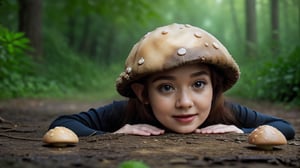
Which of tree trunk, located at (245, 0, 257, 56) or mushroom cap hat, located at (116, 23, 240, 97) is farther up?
tree trunk, located at (245, 0, 257, 56)

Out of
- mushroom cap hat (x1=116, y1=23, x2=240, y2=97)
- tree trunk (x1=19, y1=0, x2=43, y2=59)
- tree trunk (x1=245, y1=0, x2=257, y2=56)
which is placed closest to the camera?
mushroom cap hat (x1=116, y1=23, x2=240, y2=97)

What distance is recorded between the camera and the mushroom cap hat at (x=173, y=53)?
3211 mm

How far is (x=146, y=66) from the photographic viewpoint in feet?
10.7

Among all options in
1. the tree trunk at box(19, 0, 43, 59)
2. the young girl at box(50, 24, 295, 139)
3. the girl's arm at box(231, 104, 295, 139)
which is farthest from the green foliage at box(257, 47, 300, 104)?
the tree trunk at box(19, 0, 43, 59)

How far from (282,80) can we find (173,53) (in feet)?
18.5

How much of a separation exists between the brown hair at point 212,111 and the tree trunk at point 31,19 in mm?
8926

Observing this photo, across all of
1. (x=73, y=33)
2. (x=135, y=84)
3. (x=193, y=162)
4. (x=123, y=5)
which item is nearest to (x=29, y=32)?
(x=123, y=5)

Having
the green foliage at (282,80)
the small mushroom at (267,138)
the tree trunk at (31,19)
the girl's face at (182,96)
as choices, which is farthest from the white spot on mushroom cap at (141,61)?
the tree trunk at (31,19)

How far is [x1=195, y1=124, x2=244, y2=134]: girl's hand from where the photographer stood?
141 inches

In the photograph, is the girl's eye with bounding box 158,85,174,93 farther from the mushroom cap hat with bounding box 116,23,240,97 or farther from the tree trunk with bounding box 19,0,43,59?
the tree trunk with bounding box 19,0,43,59

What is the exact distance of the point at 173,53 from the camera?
3.22 meters

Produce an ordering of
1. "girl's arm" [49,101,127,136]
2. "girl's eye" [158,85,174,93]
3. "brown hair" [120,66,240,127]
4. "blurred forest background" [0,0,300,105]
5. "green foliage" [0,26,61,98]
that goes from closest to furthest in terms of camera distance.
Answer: "girl's eye" [158,85,174,93]
"brown hair" [120,66,240,127]
"girl's arm" [49,101,127,136]
"green foliage" [0,26,61,98]
"blurred forest background" [0,0,300,105]

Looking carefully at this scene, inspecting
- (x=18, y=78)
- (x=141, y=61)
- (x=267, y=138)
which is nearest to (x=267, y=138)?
(x=267, y=138)

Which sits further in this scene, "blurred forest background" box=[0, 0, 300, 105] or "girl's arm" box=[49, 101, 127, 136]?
"blurred forest background" box=[0, 0, 300, 105]
